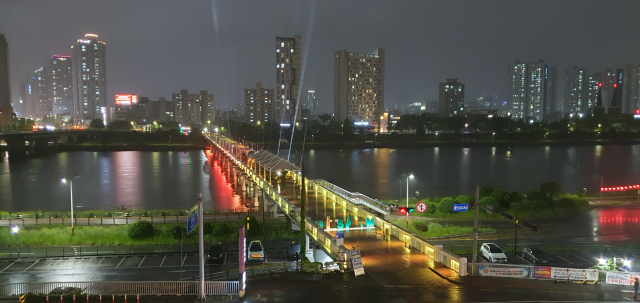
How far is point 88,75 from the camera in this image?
628 ft

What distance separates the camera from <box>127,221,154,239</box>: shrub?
19641 millimetres

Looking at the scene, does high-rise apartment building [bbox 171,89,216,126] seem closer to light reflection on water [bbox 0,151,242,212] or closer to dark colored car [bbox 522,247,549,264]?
light reflection on water [bbox 0,151,242,212]

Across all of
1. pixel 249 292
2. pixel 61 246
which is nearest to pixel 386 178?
pixel 61 246

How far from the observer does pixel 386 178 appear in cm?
4616

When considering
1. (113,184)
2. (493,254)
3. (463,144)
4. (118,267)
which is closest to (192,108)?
(463,144)

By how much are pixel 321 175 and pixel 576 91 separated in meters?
185

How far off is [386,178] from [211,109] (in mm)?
146964

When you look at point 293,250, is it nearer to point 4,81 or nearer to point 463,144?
point 463,144

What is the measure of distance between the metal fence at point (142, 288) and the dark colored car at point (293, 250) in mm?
6078

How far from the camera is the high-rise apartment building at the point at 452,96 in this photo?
164 m

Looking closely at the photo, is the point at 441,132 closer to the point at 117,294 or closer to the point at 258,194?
the point at 258,194

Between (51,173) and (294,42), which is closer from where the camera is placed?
(51,173)

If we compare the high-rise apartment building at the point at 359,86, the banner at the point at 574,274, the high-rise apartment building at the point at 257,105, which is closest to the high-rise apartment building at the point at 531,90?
the high-rise apartment building at the point at 359,86

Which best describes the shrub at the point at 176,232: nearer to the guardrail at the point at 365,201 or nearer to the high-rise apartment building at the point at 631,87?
the guardrail at the point at 365,201
